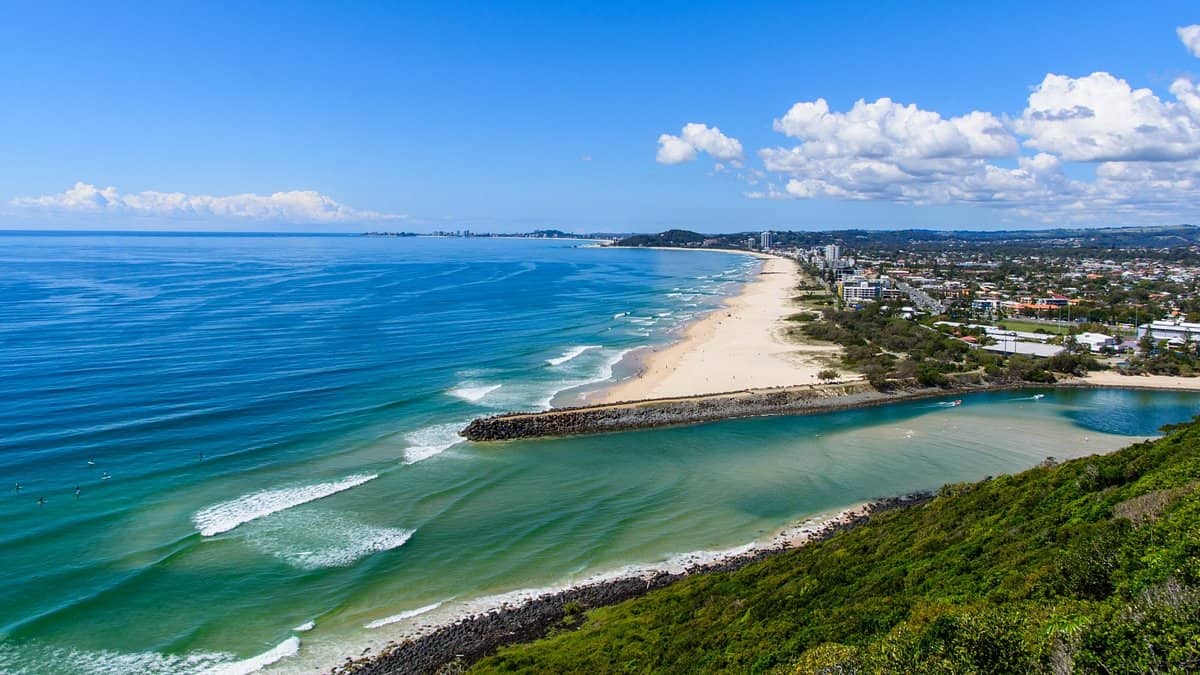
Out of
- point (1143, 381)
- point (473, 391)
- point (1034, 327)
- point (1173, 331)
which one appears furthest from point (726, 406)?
point (1173, 331)

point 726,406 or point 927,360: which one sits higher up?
point 927,360

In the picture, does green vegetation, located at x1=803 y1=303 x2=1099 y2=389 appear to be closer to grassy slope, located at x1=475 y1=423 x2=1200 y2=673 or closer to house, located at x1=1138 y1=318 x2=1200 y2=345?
house, located at x1=1138 y1=318 x2=1200 y2=345

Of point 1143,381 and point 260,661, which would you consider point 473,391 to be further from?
point 1143,381

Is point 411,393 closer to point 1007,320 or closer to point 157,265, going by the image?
point 1007,320

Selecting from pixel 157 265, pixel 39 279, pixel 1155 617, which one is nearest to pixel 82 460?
pixel 1155 617

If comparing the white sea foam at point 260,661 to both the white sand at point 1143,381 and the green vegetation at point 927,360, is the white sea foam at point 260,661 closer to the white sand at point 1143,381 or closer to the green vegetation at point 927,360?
the green vegetation at point 927,360

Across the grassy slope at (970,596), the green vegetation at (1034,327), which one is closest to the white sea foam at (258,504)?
the grassy slope at (970,596)
